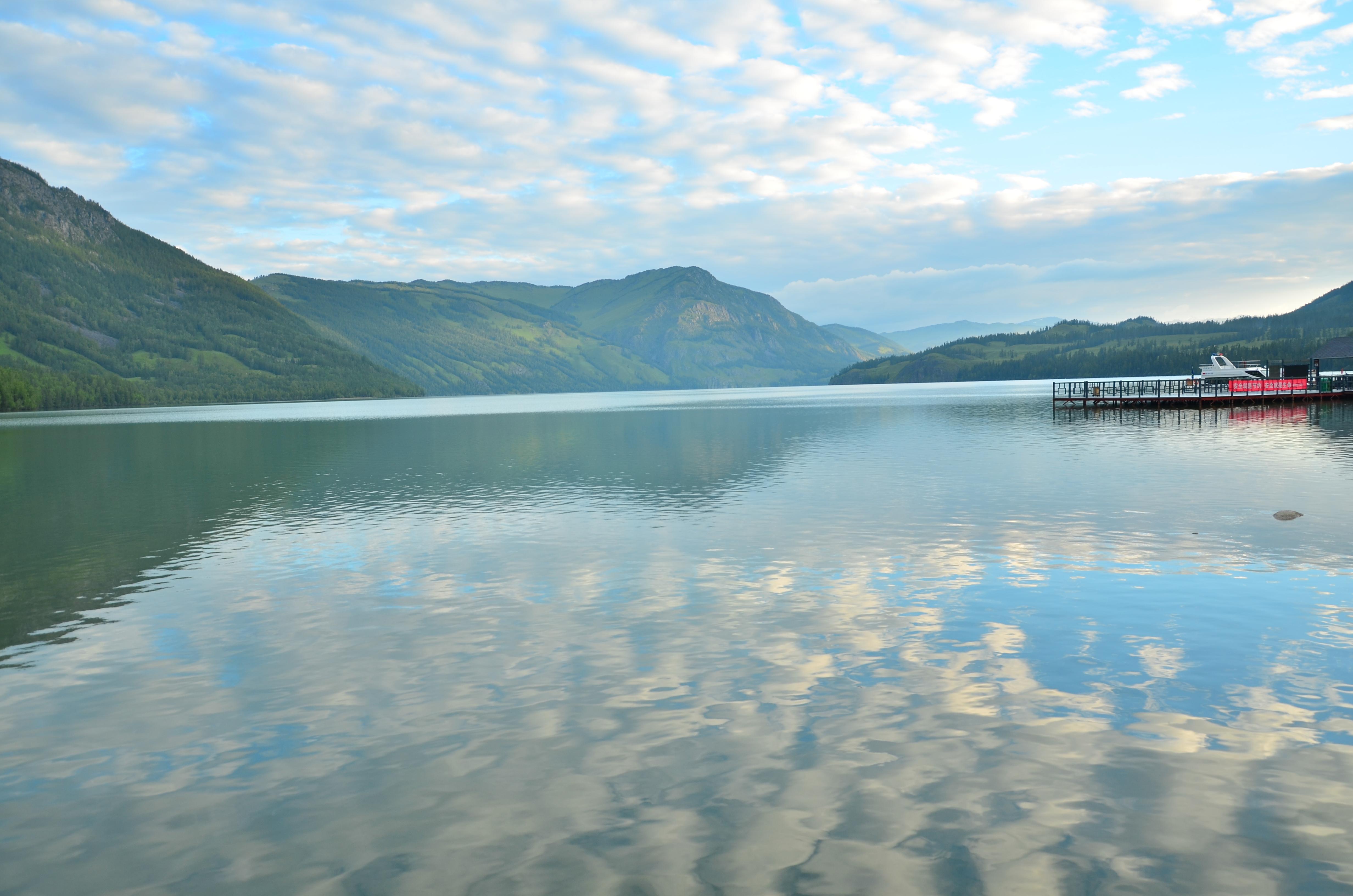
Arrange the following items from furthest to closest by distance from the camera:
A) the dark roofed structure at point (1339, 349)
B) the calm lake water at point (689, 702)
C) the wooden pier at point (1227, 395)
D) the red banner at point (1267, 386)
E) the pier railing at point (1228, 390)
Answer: the dark roofed structure at point (1339, 349), the red banner at point (1267, 386), the pier railing at point (1228, 390), the wooden pier at point (1227, 395), the calm lake water at point (689, 702)

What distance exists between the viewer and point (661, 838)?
11234 millimetres

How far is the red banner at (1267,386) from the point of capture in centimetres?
14612

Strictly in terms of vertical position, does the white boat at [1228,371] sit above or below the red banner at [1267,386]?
above

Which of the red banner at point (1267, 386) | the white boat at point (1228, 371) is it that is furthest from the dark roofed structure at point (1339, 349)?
the red banner at point (1267, 386)

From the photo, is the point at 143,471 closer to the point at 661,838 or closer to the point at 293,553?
the point at 293,553

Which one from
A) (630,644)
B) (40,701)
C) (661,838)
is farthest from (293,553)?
(661,838)

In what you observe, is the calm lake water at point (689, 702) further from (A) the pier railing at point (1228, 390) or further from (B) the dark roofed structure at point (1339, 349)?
(B) the dark roofed structure at point (1339, 349)

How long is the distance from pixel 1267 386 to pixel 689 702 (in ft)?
560

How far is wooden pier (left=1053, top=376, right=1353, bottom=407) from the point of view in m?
141

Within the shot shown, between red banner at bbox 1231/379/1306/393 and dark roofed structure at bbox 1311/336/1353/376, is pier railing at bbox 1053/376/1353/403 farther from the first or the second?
dark roofed structure at bbox 1311/336/1353/376

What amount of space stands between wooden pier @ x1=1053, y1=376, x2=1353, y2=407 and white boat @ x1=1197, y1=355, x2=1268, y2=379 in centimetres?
1449

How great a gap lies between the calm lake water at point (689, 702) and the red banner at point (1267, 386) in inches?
4853

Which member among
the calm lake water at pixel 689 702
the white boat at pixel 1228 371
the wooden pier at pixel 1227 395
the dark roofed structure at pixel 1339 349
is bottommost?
the calm lake water at pixel 689 702

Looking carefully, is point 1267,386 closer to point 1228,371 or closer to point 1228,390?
point 1228,390
